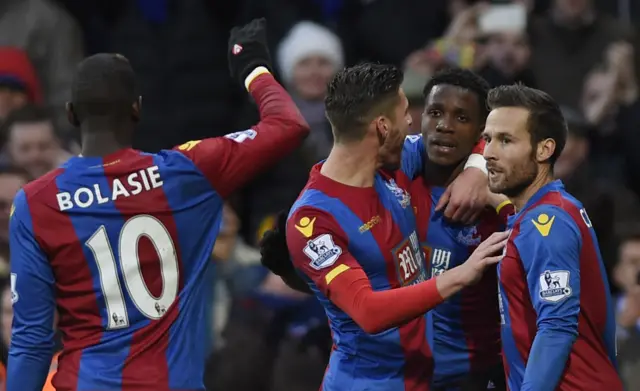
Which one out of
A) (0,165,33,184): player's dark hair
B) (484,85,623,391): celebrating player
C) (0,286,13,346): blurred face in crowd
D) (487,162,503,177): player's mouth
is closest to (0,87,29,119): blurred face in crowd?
(0,165,33,184): player's dark hair

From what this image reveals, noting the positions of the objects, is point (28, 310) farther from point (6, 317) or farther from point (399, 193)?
point (6, 317)

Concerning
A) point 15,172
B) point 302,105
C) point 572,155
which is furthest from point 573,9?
point 15,172

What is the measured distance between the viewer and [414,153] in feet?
19.7

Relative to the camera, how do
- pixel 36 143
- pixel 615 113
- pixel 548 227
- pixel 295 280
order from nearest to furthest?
1. pixel 548 227
2. pixel 295 280
3. pixel 36 143
4. pixel 615 113

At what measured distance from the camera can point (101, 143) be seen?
554 cm

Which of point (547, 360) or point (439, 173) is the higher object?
point (439, 173)

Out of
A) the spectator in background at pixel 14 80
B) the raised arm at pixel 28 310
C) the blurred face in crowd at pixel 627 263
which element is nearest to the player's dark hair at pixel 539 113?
the raised arm at pixel 28 310

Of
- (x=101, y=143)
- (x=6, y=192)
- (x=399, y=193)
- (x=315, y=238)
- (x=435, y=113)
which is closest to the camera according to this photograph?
(x=315, y=238)

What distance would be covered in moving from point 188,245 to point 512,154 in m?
1.30

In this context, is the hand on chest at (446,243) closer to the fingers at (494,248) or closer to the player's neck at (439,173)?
the player's neck at (439,173)

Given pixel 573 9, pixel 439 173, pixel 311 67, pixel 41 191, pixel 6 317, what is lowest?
pixel 6 317

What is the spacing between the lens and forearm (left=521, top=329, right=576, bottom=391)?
491 centimetres

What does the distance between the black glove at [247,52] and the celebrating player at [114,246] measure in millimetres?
333

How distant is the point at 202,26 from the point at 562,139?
547 cm
